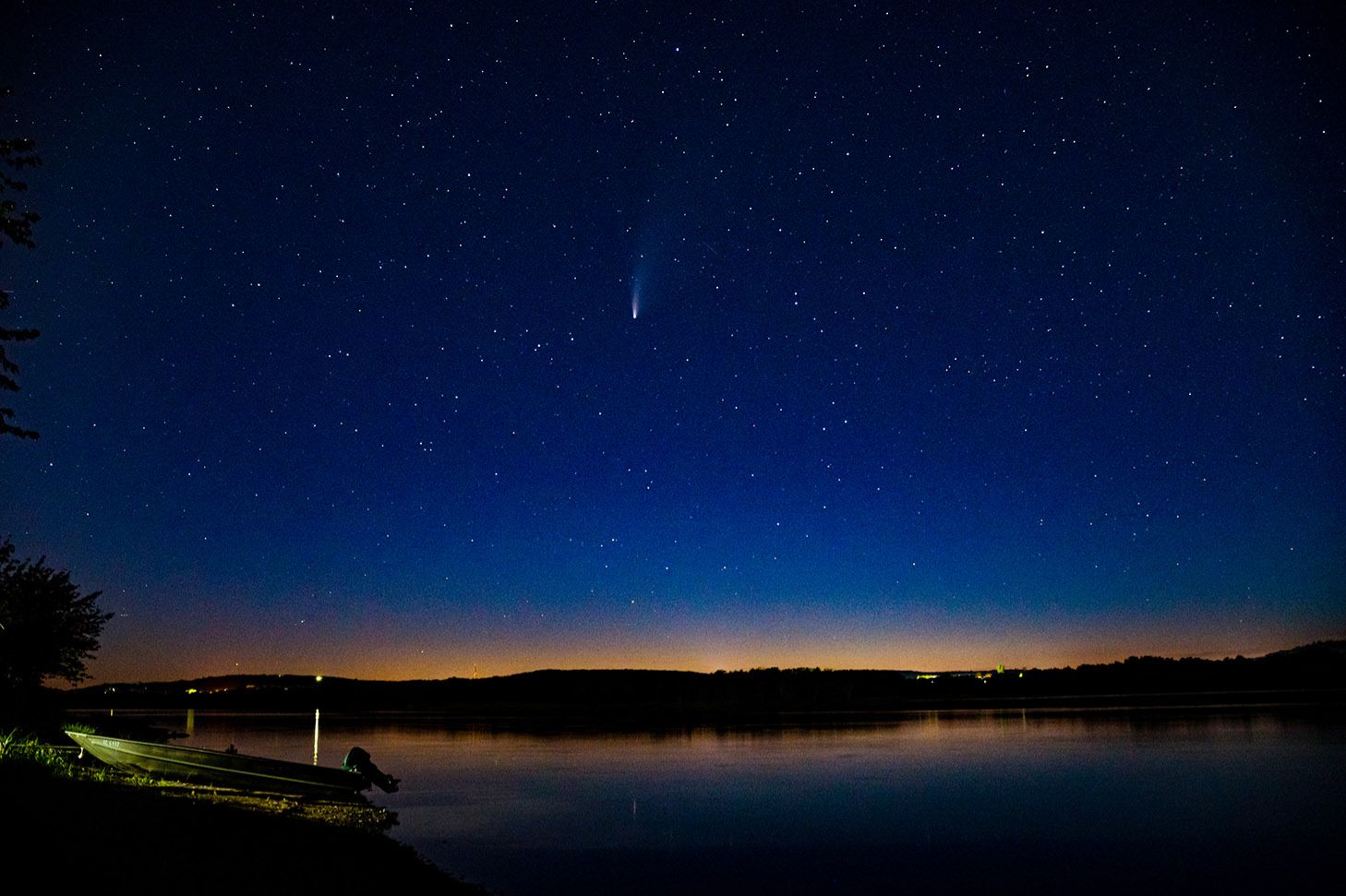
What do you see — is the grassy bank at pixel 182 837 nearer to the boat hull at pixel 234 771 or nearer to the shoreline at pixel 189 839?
the shoreline at pixel 189 839

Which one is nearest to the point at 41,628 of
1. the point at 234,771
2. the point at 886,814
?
the point at 234,771

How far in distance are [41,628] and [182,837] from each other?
29299 mm

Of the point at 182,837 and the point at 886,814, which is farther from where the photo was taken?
the point at 886,814

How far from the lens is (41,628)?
39094 mm

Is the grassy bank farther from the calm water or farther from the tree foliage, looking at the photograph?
the tree foliage

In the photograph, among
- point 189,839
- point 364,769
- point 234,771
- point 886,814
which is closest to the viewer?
point 189,839

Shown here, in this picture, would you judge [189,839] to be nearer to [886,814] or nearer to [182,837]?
[182,837]

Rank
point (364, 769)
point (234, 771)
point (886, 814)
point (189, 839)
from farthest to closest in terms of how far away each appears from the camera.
Result: point (886, 814)
point (364, 769)
point (234, 771)
point (189, 839)

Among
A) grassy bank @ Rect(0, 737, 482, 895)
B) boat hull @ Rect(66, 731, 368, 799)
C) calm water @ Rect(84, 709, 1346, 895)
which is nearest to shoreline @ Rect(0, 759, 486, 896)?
grassy bank @ Rect(0, 737, 482, 895)

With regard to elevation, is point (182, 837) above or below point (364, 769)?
below

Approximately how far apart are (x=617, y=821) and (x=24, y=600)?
1012 inches

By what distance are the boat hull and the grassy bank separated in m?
0.52

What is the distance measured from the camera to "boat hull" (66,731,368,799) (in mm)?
23750

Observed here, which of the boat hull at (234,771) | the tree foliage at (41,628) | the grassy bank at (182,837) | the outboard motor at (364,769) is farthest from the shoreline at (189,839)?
the tree foliage at (41,628)
